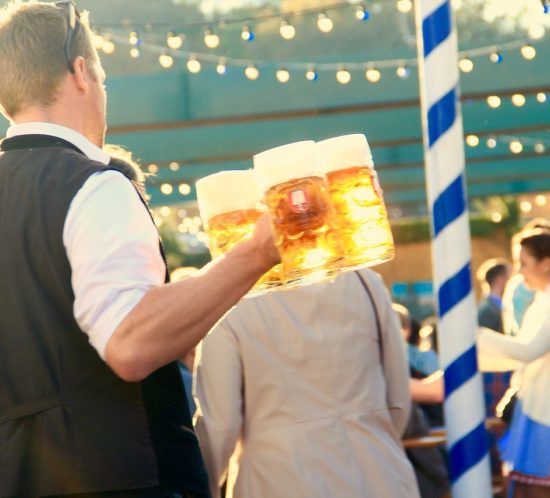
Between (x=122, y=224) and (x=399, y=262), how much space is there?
17966 mm

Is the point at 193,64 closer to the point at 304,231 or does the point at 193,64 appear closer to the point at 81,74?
the point at 81,74

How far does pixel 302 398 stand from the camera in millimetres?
3385

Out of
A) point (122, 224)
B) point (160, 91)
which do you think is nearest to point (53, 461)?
point (122, 224)

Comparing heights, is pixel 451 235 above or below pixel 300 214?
below

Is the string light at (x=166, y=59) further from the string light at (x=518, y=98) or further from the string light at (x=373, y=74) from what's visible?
the string light at (x=518, y=98)

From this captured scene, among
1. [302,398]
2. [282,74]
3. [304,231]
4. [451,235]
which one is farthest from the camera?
[282,74]

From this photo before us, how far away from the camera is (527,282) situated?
5500 mm

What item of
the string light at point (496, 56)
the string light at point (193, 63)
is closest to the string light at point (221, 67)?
the string light at point (193, 63)

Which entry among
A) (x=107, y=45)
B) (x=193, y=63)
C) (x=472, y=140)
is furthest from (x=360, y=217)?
(x=472, y=140)

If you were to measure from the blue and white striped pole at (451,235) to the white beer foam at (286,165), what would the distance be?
1.57 feet

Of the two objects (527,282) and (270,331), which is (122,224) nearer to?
(270,331)

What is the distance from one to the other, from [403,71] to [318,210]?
7.31 m

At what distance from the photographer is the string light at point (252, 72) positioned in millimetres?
8695

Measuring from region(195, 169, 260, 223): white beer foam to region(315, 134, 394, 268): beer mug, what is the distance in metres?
0.20
